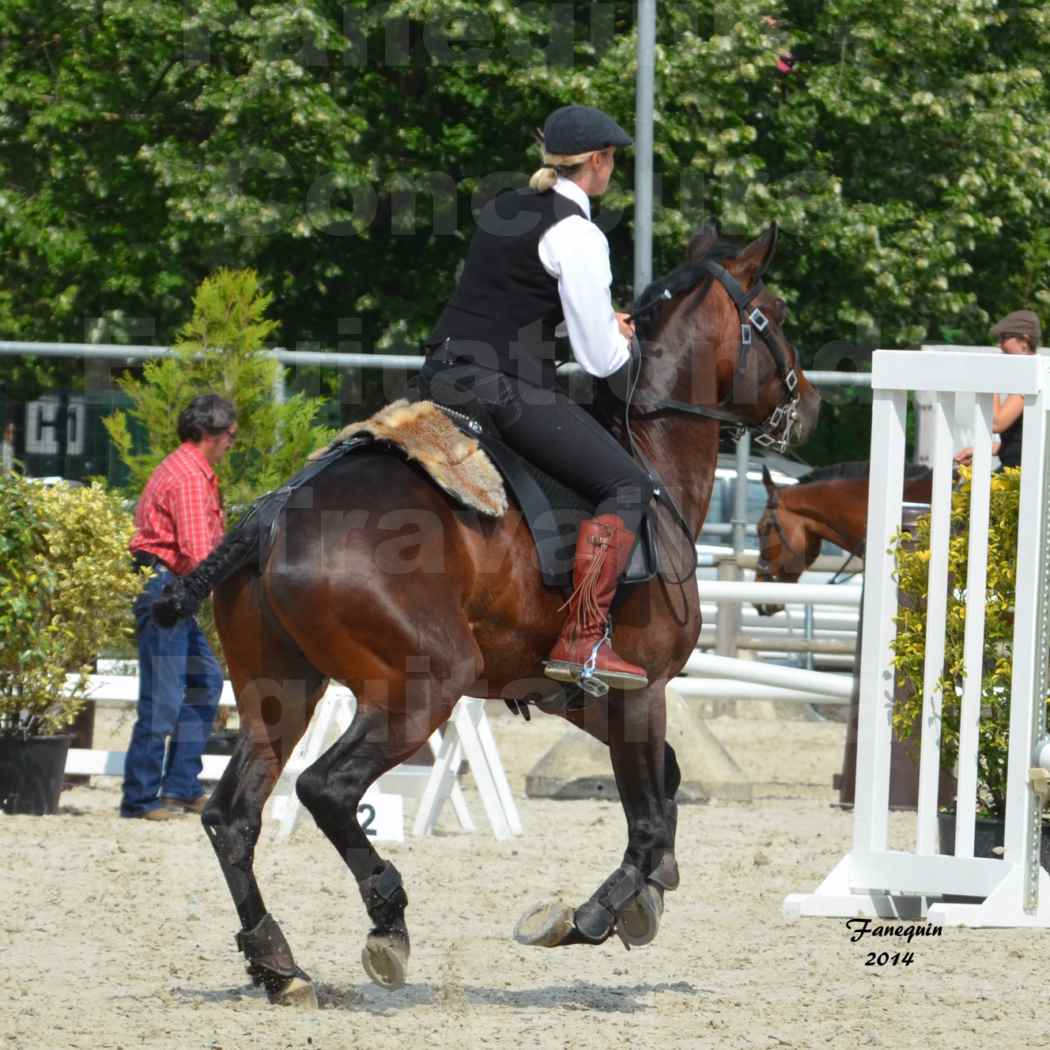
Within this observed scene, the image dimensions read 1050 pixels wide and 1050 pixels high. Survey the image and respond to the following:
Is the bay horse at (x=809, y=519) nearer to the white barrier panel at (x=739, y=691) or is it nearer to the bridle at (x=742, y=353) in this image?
the white barrier panel at (x=739, y=691)

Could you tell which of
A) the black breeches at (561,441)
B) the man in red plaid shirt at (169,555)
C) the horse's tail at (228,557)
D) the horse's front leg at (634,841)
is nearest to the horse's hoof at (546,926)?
the horse's front leg at (634,841)

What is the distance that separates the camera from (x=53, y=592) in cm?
936

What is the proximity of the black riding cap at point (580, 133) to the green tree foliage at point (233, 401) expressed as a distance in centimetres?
504

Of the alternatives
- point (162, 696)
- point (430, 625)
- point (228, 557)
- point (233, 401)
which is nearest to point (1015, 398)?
point (233, 401)

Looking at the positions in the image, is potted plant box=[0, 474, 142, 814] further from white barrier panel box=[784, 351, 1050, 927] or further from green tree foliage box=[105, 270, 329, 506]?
white barrier panel box=[784, 351, 1050, 927]

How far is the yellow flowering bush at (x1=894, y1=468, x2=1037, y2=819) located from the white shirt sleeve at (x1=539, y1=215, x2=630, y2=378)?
4.61 ft

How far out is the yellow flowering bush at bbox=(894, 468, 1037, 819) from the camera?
659 cm

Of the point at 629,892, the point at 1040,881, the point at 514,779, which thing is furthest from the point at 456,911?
the point at 514,779

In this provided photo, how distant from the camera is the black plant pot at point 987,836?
6512 mm

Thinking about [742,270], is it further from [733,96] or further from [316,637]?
[733,96]

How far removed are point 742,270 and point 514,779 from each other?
572cm

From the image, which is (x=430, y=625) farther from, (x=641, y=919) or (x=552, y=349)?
(x=641, y=919)

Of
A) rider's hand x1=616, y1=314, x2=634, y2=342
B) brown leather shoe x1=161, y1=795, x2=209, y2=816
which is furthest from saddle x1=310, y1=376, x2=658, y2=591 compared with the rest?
brown leather shoe x1=161, y1=795, x2=209, y2=816

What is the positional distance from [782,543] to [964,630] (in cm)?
640
